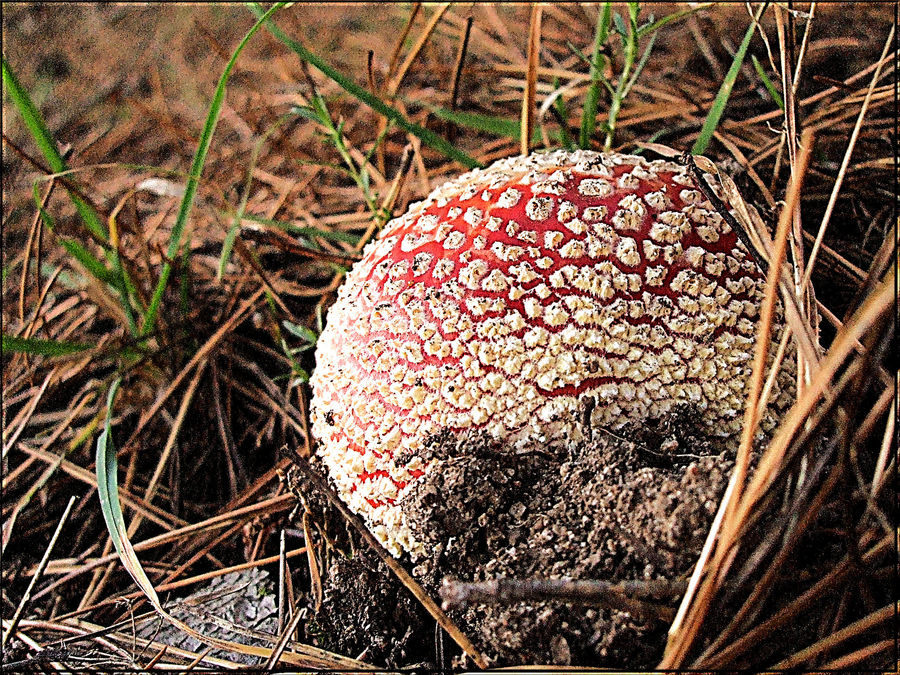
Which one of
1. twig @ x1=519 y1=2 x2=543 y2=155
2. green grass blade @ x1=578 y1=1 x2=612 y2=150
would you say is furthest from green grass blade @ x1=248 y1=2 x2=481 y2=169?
green grass blade @ x1=578 y1=1 x2=612 y2=150

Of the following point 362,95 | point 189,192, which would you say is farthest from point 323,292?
point 362,95

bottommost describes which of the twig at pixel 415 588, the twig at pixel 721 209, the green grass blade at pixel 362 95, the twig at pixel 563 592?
the twig at pixel 415 588

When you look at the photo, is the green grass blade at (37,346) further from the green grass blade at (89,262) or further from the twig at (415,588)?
the twig at (415,588)

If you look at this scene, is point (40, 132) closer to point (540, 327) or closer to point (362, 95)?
point (362, 95)

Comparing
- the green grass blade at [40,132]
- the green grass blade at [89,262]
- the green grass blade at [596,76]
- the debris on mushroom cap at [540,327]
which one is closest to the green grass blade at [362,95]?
the green grass blade at [596,76]

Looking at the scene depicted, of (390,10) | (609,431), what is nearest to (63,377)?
(609,431)

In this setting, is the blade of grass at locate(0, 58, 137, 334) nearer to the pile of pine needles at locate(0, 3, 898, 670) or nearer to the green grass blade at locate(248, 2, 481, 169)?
the pile of pine needles at locate(0, 3, 898, 670)

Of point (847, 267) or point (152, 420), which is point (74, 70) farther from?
point (847, 267)
